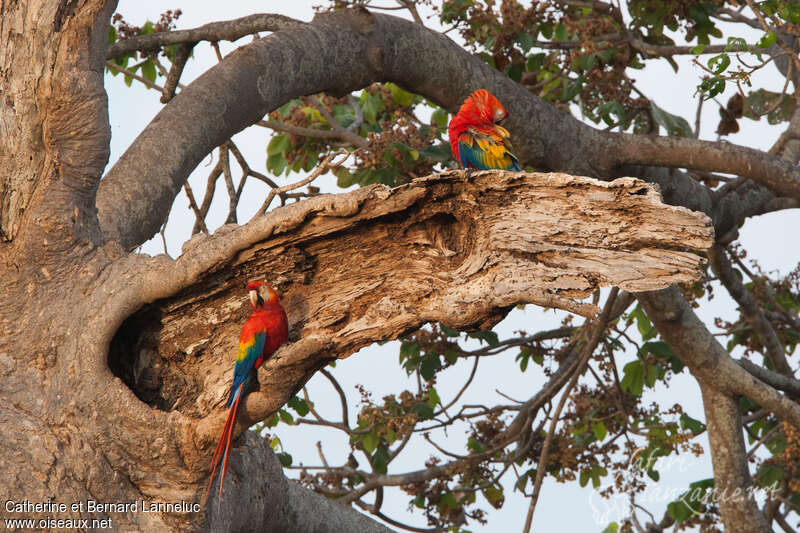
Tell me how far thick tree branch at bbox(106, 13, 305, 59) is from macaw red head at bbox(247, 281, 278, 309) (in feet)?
7.62

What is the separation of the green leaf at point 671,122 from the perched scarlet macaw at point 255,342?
3.58m

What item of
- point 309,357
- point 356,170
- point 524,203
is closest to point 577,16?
point 356,170

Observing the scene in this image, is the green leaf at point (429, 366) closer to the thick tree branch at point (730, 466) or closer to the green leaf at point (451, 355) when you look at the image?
the green leaf at point (451, 355)

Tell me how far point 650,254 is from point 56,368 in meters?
2.12

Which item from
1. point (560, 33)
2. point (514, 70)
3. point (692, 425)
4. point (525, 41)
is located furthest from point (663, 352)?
point (560, 33)

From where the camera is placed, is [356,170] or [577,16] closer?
[356,170]

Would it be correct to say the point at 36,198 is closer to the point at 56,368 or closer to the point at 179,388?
the point at 56,368

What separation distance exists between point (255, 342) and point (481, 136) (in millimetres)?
1970

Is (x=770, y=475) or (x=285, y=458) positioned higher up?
(x=770, y=475)

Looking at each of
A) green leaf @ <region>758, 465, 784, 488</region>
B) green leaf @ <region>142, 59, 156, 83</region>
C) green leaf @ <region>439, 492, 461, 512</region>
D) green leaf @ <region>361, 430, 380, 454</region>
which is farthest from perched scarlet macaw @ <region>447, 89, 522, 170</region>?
green leaf @ <region>758, 465, 784, 488</region>

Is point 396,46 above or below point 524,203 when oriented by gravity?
above

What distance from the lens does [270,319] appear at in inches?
117

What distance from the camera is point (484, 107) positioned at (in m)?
4.66

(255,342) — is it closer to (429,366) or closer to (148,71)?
(429,366)
